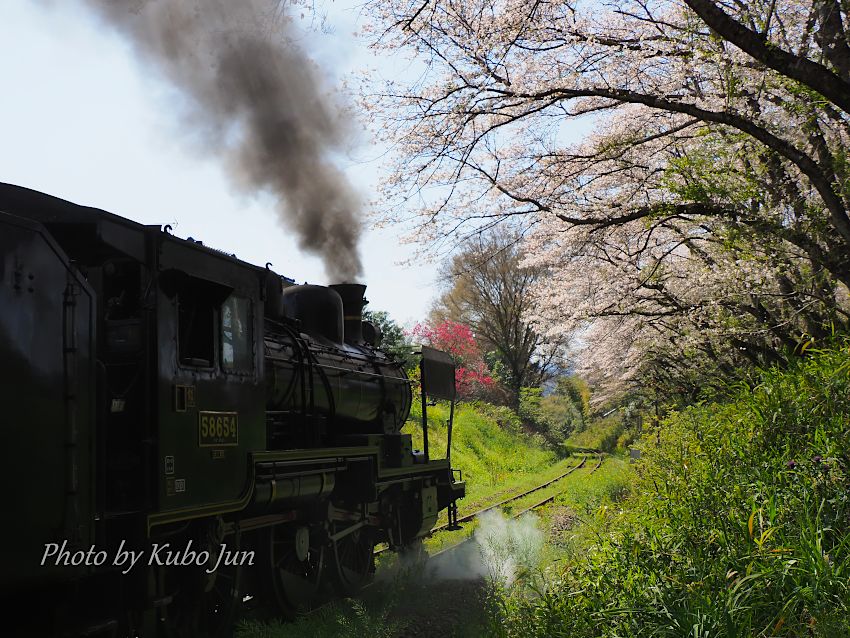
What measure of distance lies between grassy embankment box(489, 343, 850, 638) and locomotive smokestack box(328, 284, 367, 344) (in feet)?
13.3

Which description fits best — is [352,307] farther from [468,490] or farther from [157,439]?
[468,490]

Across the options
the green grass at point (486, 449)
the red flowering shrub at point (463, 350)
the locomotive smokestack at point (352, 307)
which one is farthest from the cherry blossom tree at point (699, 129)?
the red flowering shrub at point (463, 350)

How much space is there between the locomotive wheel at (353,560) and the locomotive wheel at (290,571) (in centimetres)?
34

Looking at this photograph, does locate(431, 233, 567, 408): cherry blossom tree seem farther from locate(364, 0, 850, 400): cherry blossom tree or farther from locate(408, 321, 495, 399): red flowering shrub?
locate(364, 0, 850, 400): cherry blossom tree

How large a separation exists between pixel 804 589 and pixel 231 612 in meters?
4.46

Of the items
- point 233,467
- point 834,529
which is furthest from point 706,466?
point 233,467

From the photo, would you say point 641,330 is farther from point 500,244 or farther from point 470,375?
point 470,375

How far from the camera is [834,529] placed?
5570 millimetres

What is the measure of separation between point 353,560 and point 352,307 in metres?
3.45

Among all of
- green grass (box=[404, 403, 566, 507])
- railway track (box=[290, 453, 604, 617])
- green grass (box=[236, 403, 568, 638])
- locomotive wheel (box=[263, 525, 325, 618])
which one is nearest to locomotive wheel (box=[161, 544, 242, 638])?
green grass (box=[236, 403, 568, 638])

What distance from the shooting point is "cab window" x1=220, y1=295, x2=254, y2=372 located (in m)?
6.38

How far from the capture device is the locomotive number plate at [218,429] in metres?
5.92

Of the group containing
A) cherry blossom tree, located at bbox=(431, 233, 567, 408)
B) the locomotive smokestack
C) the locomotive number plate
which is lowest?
the locomotive number plate

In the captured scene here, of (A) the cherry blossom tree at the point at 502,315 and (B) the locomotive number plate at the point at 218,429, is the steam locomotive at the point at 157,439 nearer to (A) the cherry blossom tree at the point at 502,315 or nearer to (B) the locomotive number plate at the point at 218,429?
(B) the locomotive number plate at the point at 218,429
